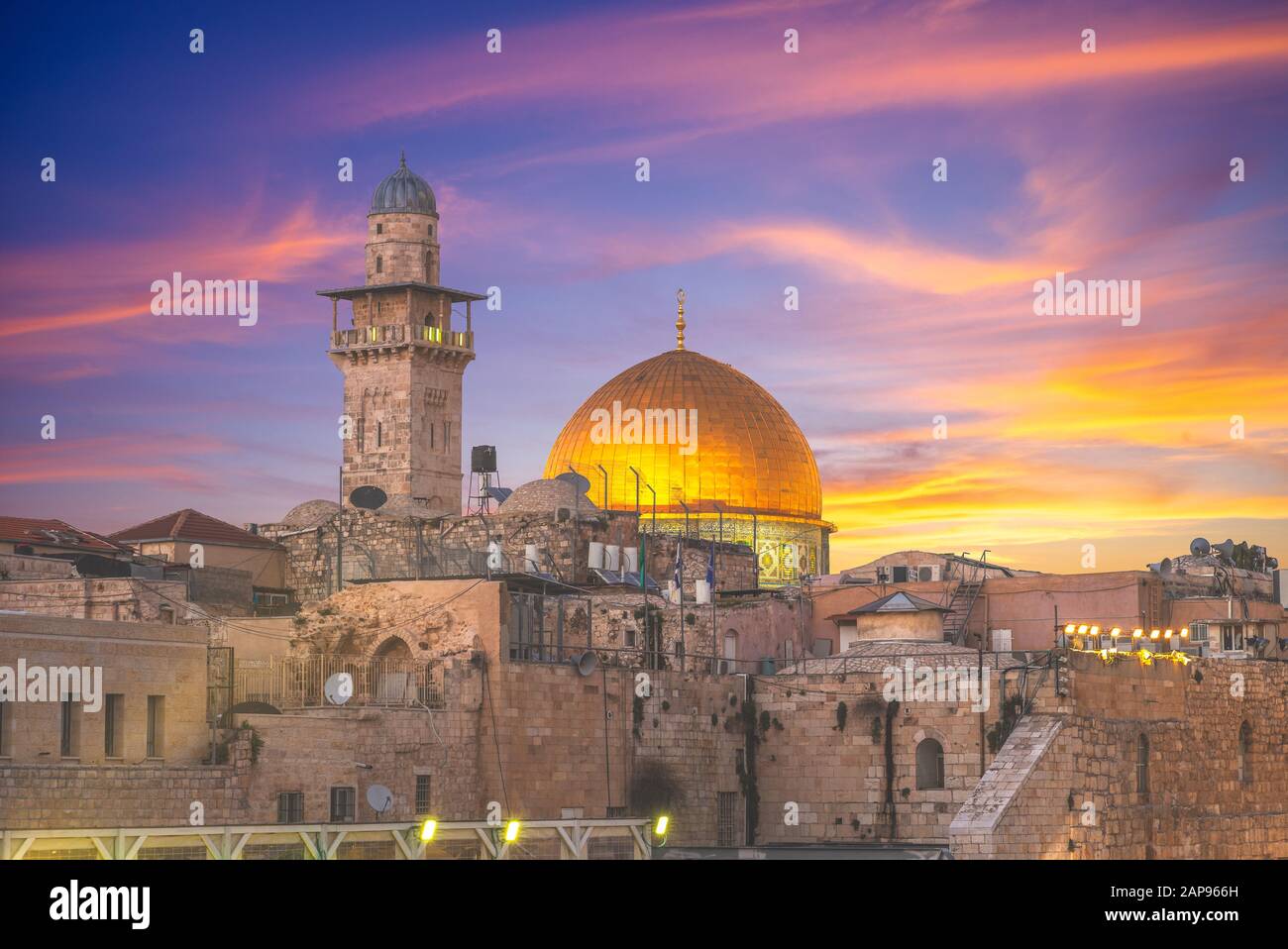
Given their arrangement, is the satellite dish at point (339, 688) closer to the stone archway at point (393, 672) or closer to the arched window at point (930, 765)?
the stone archway at point (393, 672)

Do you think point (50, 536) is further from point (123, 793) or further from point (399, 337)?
point (123, 793)

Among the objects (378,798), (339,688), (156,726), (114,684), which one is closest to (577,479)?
(339,688)

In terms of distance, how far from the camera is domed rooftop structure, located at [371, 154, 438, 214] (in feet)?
191

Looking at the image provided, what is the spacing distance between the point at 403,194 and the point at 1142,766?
27749mm

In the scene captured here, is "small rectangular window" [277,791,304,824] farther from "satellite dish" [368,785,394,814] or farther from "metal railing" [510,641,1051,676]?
"metal railing" [510,641,1051,676]

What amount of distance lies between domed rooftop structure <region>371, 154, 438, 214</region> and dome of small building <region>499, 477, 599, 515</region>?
9994 millimetres

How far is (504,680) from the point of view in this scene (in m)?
37.8

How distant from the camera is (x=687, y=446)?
201ft

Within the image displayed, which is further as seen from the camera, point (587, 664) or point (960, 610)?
point (960, 610)

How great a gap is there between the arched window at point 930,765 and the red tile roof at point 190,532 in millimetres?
18305

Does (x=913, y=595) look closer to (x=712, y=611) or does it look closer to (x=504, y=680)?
(x=712, y=611)

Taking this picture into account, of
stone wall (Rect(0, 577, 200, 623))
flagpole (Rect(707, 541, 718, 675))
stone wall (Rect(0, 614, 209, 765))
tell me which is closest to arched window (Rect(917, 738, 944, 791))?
flagpole (Rect(707, 541, 718, 675))

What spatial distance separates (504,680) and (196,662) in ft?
17.8
